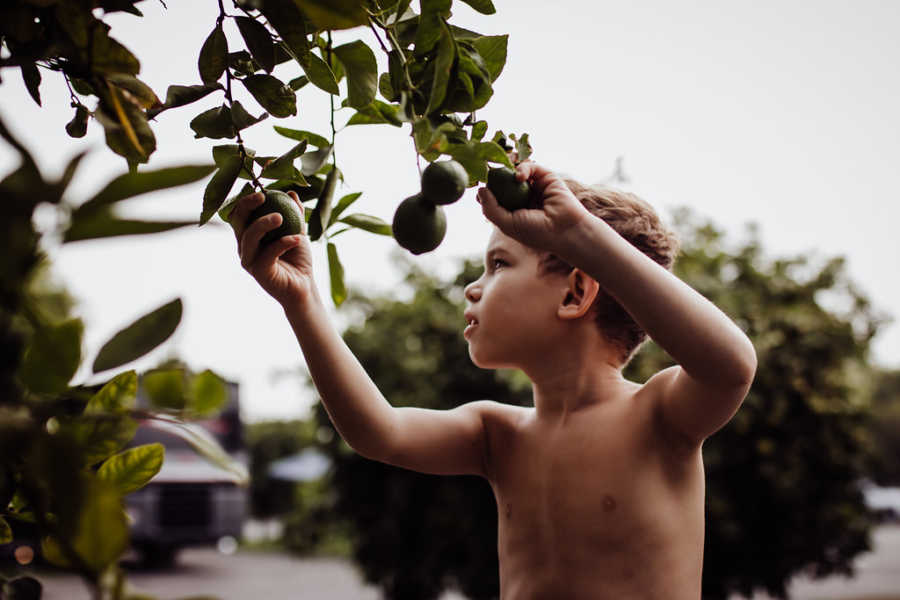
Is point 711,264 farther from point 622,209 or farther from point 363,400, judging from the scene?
point 363,400

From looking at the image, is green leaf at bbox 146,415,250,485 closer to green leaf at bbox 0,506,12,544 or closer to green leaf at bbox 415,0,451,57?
green leaf at bbox 0,506,12,544

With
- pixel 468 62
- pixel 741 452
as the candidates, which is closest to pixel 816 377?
pixel 741 452

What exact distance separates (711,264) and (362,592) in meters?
6.75

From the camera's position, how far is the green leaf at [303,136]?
37.2 inches

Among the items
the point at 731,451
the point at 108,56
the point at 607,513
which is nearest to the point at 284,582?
the point at 731,451

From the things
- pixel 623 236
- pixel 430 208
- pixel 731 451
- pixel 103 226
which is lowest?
pixel 731 451

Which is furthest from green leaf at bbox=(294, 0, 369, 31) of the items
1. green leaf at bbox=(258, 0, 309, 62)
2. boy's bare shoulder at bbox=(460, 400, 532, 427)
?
boy's bare shoulder at bbox=(460, 400, 532, 427)

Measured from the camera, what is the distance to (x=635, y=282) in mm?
921

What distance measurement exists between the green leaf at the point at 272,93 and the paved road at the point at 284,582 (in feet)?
22.3

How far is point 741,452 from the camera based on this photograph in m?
4.23

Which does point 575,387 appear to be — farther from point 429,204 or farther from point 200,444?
point 200,444

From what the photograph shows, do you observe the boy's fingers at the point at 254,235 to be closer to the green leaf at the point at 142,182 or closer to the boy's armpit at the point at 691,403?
the green leaf at the point at 142,182

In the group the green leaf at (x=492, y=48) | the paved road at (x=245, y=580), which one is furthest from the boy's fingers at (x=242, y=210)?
the paved road at (x=245, y=580)

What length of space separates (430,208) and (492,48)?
0.19m
